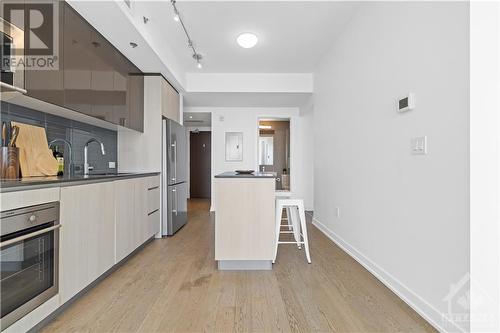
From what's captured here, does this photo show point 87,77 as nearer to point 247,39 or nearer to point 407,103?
point 247,39

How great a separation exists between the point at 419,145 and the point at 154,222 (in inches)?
122

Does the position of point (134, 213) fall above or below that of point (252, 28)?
below

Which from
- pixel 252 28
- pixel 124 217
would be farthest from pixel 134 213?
pixel 252 28

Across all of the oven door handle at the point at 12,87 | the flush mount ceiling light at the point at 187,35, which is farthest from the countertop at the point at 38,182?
the flush mount ceiling light at the point at 187,35

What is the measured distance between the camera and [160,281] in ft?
7.62

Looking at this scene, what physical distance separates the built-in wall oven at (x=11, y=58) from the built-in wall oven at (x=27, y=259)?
2.61 ft

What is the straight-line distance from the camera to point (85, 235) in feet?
6.51

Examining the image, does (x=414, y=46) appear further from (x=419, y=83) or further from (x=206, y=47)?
(x=206, y=47)

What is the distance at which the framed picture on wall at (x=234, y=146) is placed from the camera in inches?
241

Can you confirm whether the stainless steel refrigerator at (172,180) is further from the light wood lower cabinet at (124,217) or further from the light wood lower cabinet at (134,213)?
the light wood lower cabinet at (124,217)

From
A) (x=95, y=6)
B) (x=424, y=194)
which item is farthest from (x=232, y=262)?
(x=95, y=6)

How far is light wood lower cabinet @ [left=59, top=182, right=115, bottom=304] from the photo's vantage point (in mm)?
1770

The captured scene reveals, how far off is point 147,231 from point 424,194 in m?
2.88

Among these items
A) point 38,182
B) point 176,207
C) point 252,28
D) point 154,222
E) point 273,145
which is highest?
point 252,28
